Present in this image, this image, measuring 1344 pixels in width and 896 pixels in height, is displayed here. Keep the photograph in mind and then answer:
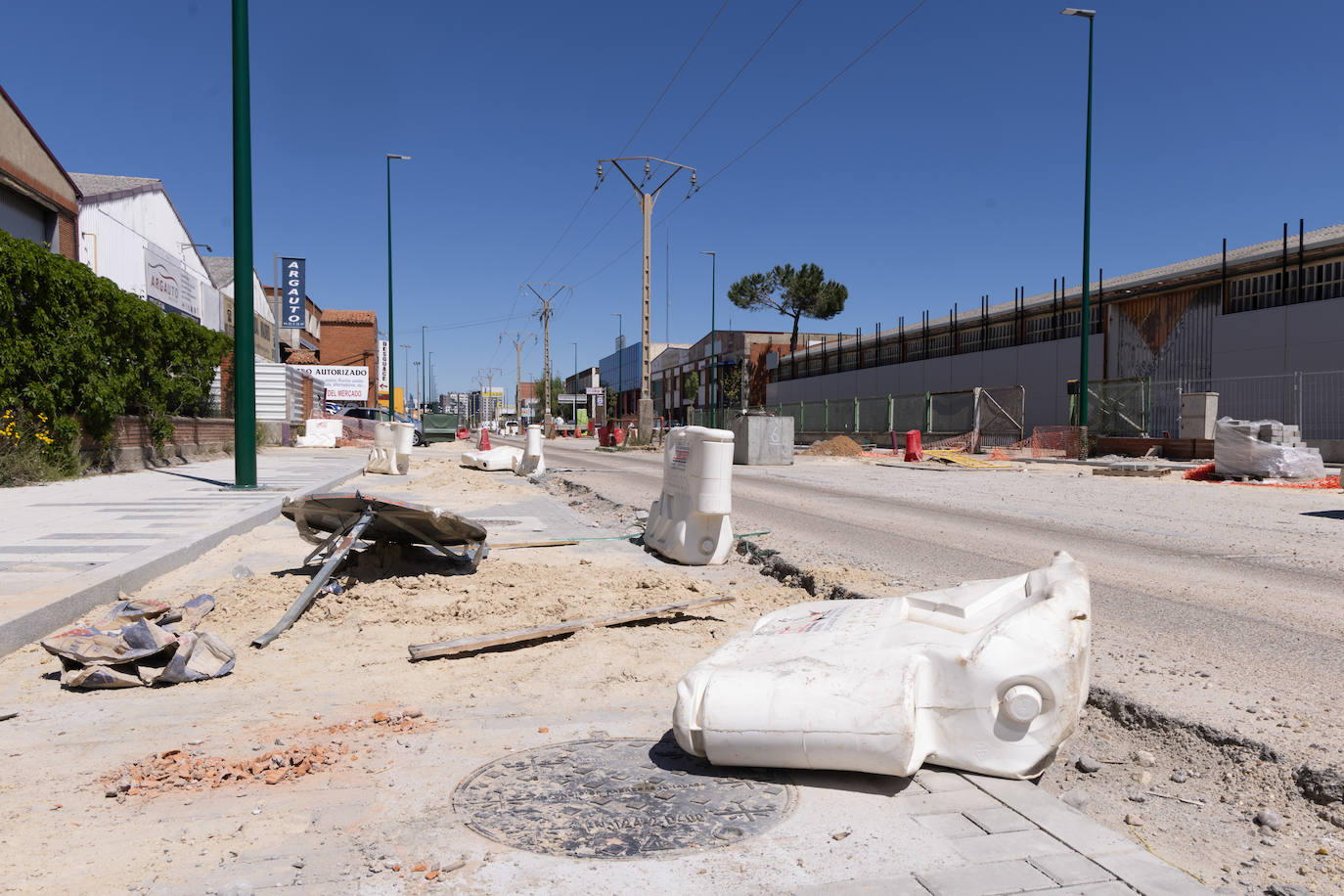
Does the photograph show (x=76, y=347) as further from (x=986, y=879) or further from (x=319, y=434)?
(x=319, y=434)

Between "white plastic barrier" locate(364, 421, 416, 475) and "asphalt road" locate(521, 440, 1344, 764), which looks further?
"white plastic barrier" locate(364, 421, 416, 475)

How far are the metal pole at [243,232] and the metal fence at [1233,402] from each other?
2552 centimetres

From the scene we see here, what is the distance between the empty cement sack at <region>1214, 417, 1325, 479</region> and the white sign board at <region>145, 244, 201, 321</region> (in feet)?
96.6

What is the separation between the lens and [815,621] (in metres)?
3.71

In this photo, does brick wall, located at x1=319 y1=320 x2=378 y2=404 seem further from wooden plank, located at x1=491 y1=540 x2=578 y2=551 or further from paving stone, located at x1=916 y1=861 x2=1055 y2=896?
paving stone, located at x1=916 y1=861 x2=1055 y2=896

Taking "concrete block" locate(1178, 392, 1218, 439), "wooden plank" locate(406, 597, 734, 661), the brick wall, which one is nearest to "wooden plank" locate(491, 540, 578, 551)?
"wooden plank" locate(406, 597, 734, 661)

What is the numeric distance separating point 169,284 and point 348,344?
44715 millimetres

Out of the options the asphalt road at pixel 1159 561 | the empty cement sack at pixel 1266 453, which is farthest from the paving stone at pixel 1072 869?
the empty cement sack at pixel 1266 453

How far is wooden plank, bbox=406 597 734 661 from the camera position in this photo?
4.54 meters

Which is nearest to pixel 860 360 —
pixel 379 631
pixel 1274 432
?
pixel 1274 432

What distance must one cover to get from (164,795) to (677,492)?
542 cm

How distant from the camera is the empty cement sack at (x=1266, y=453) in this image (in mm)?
17219

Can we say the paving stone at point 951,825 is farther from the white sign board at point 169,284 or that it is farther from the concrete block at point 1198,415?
the white sign board at point 169,284

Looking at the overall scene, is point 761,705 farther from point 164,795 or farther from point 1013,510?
point 1013,510
